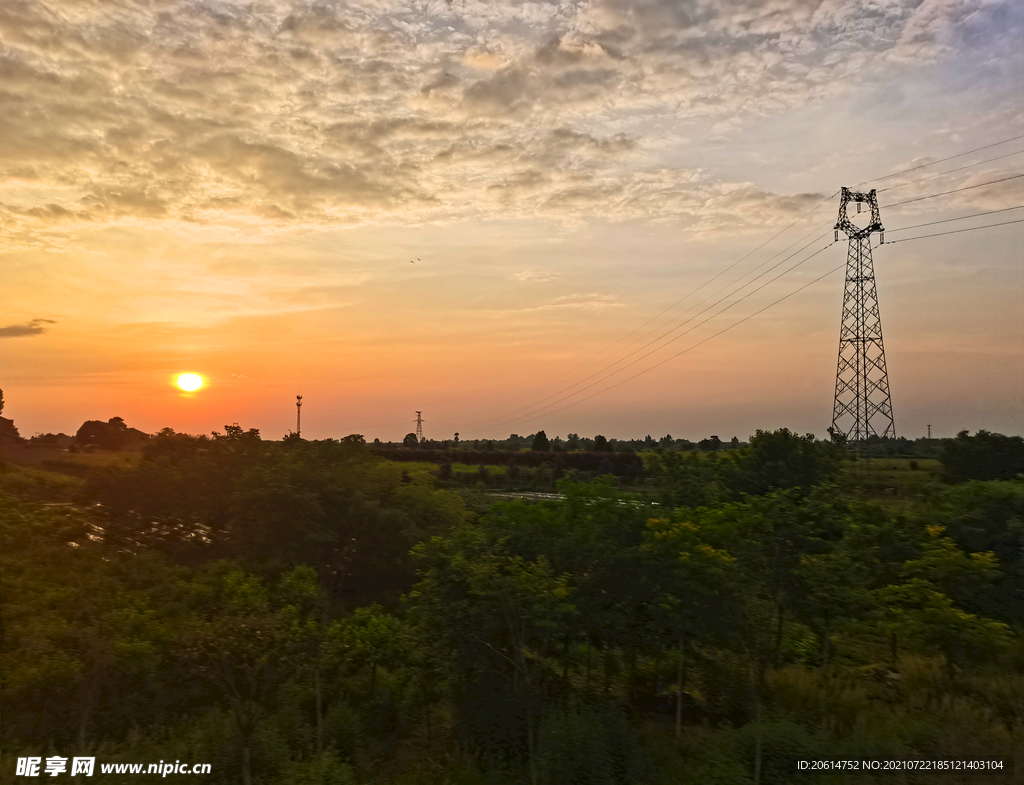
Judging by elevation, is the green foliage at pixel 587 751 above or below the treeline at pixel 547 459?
below

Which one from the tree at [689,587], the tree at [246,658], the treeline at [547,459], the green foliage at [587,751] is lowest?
the green foliage at [587,751]

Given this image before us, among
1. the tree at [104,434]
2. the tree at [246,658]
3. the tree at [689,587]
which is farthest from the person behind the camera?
the tree at [104,434]

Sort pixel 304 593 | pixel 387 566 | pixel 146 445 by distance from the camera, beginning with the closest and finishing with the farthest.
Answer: pixel 304 593
pixel 387 566
pixel 146 445

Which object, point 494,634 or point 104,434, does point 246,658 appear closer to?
point 494,634

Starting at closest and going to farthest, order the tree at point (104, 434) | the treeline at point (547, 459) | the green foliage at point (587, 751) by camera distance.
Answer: the green foliage at point (587, 751), the treeline at point (547, 459), the tree at point (104, 434)

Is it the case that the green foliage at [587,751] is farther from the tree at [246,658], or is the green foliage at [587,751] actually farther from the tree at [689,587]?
the tree at [246,658]

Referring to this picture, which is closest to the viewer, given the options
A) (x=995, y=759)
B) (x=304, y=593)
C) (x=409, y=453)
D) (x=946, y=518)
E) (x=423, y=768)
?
(x=995, y=759)

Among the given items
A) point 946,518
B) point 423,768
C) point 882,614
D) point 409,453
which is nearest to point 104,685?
point 423,768

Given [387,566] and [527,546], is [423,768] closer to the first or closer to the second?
[527,546]

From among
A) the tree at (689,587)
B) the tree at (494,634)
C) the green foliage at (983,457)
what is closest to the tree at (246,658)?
the tree at (494,634)

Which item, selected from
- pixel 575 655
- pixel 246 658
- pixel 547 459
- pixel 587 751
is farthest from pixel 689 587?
pixel 547 459

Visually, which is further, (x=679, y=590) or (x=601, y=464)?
(x=601, y=464)
